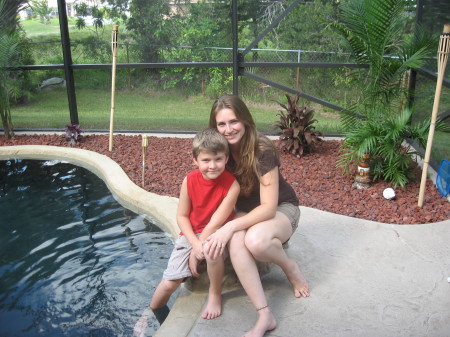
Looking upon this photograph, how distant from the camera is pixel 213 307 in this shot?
98.9 inches

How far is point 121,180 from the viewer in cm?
485

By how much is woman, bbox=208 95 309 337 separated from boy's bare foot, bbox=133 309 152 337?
2.20 feet

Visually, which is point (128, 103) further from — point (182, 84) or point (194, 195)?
point (194, 195)

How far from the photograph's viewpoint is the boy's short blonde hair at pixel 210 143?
255 centimetres

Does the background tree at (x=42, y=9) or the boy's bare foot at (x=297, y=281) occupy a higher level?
the background tree at (x=42, y=9)

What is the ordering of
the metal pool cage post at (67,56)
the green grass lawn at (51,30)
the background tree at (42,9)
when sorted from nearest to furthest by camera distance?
the metal pool cage post at (67,56) → the green grass lawn at (51,30) → the background tree at (42,9)

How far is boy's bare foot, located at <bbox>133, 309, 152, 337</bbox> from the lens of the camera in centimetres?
264

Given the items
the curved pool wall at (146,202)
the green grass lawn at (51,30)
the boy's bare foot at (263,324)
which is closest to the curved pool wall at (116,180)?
the curved pool wall at (146,202)

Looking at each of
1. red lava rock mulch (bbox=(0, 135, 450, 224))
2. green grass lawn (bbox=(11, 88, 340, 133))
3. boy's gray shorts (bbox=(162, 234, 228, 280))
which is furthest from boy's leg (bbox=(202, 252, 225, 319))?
green grass lawn (bbox=(11, 88, 340, 133))

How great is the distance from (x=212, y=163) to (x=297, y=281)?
83cm

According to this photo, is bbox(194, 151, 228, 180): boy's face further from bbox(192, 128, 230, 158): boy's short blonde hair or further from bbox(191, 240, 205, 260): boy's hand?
bbox(191, 240, 205, 260): boy's hand

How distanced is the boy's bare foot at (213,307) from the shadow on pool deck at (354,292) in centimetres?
3

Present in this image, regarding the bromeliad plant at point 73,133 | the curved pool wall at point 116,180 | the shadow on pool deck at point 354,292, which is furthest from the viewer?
the bromeliad plant at point 73,133

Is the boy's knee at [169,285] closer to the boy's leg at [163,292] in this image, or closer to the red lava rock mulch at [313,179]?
the boy's leg at [163,292]
